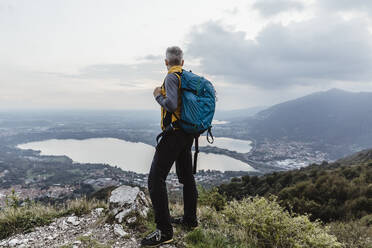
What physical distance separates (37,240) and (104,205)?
1134 millimetres

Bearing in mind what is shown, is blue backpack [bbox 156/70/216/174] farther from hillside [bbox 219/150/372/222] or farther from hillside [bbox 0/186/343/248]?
hillside [bbox 219/150/372/222]

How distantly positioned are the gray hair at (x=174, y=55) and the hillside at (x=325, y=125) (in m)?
84.6

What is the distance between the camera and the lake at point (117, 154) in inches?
1826

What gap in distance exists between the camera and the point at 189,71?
218cm

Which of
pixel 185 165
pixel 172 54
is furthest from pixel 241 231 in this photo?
pixel 172 54

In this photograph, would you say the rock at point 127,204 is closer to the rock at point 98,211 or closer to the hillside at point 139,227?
the hillside at point 139,227

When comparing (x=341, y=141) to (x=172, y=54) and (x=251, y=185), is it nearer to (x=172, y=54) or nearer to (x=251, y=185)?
(x=251, y=185)

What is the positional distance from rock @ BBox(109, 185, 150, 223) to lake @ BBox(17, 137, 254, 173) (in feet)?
117

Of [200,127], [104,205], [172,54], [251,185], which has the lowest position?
[251,185]

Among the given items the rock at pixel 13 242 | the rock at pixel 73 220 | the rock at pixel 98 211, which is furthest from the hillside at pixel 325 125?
the rock at pixel 13 242

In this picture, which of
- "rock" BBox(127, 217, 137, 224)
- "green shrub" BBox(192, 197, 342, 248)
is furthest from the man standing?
"rock" BBox(127, 217, 137, 224)

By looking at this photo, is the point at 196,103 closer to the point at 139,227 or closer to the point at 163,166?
the point at 163,166

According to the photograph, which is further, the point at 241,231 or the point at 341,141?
the point at 341,141

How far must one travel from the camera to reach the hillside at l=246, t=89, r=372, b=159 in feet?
305
